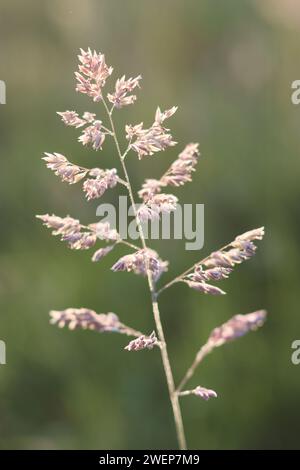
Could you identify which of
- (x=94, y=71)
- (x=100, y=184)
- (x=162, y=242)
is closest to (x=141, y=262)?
(x=100, y=184)

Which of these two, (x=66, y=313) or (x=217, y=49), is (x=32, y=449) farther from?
(x=217, y=49)

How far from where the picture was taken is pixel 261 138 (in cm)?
204

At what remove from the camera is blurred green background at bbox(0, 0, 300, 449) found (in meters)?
1.50

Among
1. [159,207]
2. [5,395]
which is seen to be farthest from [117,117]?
[159,207]

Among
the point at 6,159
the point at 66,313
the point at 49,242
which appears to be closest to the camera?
the point at 66,313

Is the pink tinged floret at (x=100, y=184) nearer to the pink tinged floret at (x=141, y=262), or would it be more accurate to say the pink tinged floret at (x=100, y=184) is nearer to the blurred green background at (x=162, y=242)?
the pink tinged floret at (x=141, y=262)

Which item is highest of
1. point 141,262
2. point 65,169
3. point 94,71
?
point 94,71

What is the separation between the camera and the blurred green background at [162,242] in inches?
59.2

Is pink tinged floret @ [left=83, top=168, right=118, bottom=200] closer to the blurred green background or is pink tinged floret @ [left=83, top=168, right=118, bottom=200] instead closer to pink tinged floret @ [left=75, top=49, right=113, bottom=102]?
pink tinged floret @ [left=75, top=49, right=113, bottom=102]

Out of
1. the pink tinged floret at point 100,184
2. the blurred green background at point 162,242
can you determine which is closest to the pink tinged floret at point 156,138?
the pink tinged floret at point 100,184

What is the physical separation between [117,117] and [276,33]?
0.69m

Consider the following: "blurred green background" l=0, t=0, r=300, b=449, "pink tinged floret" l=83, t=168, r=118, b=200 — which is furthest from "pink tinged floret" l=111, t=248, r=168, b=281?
"blurred green background" l=0, t=0, r=300, b=449

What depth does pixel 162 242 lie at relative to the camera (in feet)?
5.85

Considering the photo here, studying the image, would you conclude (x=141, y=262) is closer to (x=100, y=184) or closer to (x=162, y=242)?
(x=100, y=184)
